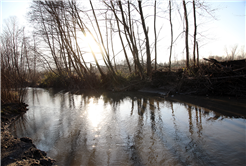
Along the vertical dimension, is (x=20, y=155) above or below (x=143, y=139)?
above

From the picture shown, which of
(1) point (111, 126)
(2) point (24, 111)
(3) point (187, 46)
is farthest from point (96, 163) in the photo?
(3) point (187, 46)

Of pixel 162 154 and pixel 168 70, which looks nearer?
pixel 162 154

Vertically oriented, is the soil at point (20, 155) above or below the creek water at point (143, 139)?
above

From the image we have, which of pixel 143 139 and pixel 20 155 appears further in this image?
pixel 143 139

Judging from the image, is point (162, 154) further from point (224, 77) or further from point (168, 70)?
point (168, 70)

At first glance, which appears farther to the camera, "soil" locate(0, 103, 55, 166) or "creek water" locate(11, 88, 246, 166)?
"creek water" locate(11, 88, 246, 166)

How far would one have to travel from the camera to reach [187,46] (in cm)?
938

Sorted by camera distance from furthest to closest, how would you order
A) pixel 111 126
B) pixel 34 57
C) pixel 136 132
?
pixel 34 57 → pixel 111 126 → pixel 136 132

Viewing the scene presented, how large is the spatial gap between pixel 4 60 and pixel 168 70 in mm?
8254

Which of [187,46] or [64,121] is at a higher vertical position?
[187,46]

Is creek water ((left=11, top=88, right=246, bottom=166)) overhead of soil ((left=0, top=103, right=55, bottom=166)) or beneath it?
beneath

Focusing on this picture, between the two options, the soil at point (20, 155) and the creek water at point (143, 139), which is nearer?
the soil at point (20, 155)

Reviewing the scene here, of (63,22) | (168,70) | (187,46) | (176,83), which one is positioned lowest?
(176,83)

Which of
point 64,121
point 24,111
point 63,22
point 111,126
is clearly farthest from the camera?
point 63,22
